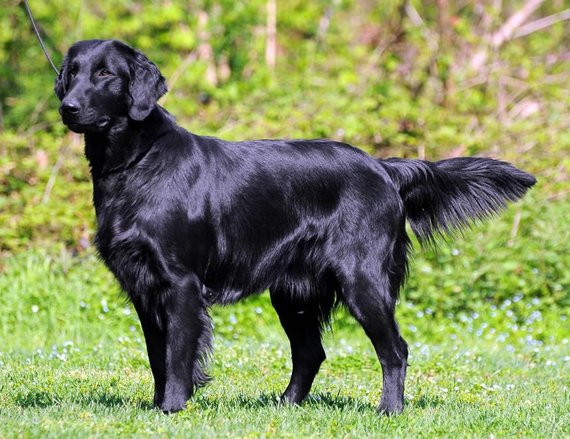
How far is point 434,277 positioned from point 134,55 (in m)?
4.71

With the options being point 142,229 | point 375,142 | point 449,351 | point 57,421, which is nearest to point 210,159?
point 142,229

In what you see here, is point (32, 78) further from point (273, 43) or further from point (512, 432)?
point (512, 432)

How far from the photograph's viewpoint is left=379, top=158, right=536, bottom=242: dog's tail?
5.25m

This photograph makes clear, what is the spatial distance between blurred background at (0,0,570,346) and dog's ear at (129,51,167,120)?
116 inches

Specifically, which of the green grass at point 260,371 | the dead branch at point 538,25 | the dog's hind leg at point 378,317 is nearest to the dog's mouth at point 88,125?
the green grass at point 260,371

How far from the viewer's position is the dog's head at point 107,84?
174 inches

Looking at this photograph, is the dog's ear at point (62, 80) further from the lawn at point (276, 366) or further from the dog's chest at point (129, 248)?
the lawn at point (276, 366)

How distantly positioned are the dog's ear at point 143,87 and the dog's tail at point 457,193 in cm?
143

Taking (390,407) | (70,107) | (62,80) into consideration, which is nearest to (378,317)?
(390,407)

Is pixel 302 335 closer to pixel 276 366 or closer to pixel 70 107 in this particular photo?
pixel 276 366

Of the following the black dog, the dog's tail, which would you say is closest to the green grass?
the black dog

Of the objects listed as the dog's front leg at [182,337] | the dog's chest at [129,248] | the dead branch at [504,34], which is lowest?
the dog's front leg at [182,337]

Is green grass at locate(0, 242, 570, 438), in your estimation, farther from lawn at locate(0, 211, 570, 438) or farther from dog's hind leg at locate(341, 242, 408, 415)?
dog's hind leg at locate(341, 242, 408, 415)

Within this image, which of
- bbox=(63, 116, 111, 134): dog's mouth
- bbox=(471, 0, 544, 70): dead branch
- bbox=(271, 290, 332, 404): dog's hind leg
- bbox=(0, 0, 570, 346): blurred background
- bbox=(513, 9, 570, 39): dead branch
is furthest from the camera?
bbox=(513, 9, 570, 39): dead branch
